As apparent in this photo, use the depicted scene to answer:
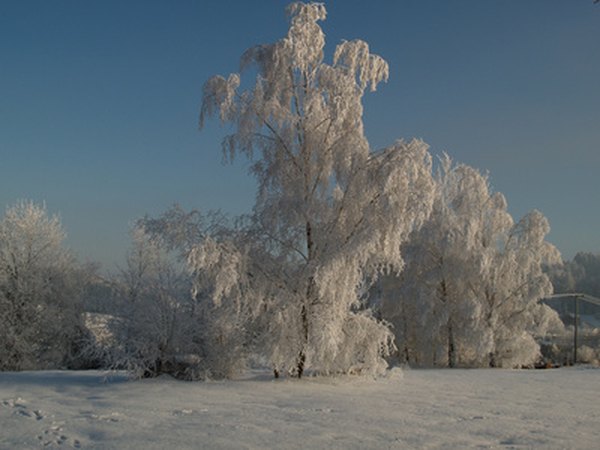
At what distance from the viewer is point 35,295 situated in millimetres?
26812

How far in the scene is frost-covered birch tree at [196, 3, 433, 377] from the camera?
12.6m

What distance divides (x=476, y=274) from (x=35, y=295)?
69.7 ft

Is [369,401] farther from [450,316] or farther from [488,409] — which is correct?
[450,316]

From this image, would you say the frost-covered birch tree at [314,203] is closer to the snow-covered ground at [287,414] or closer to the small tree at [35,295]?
the snow-covered ground at [287,414]

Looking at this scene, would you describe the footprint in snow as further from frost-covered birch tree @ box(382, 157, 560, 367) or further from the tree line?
frost-covered birch tree @ box(382, 157, 560, 367)

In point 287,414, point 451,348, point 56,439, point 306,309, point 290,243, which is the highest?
point 290,243

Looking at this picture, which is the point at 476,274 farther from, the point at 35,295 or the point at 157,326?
the point at 35,295

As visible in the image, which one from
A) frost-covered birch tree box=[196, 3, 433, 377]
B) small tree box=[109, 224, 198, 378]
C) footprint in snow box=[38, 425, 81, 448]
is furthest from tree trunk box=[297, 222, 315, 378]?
footprint in snow box=[38, 425, 81, 448]

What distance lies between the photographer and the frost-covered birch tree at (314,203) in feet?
41.2

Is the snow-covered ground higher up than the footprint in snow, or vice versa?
the snow-covered ground

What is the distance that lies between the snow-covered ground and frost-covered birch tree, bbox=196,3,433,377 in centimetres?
126

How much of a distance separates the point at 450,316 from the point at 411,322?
9.41 ft

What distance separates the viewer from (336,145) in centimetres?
1355

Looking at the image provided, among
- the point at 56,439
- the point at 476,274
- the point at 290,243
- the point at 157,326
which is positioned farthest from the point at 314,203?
the point at 476,274
